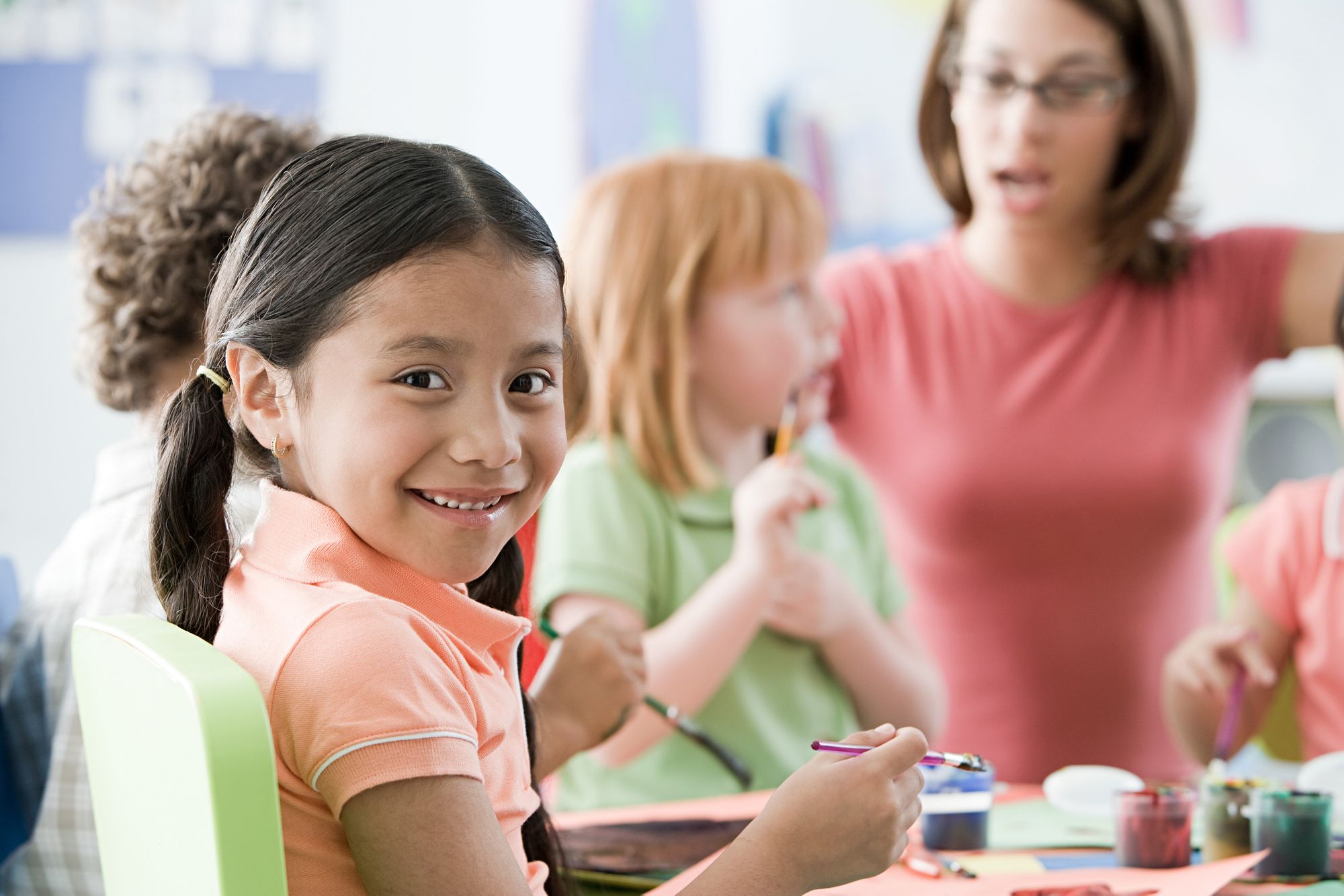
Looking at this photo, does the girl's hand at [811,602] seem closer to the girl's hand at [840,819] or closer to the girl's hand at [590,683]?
the girl's hand at [590,683]

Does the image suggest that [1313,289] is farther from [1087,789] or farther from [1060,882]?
[1060,882]

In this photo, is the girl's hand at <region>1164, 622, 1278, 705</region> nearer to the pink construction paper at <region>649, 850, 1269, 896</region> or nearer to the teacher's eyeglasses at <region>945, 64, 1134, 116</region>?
the pink construction paper at <region>649, 850, 1269, 896</region>

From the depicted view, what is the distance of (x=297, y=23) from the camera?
2955 mm

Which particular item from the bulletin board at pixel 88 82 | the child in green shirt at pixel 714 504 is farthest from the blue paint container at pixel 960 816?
the bulletin board at pixel 88 82

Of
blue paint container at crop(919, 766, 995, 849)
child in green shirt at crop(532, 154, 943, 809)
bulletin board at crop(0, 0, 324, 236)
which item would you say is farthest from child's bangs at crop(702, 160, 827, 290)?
bulletin board at crop(0, 0, 324, 236)

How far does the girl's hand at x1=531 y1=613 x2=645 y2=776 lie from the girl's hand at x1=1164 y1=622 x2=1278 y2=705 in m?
0.61

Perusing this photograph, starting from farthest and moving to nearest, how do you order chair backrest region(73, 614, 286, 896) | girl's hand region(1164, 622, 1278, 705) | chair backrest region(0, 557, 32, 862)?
girl's hand region(1164, 622, 1278, 705), chair backrest region(0, 557, 32, 862), chair backrest region(73, 614, 286, 896)

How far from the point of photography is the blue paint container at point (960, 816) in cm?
100

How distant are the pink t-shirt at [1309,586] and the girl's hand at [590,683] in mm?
849

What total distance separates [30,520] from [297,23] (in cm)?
120

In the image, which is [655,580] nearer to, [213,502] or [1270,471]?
[213,502]

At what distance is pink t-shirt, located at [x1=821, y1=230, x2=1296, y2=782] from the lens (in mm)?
1544

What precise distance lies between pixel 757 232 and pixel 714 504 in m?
0.30

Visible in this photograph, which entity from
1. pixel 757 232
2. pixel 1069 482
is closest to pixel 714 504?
pixel 757 232
